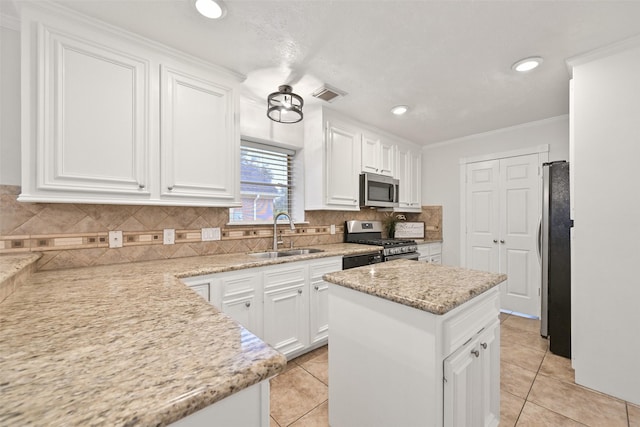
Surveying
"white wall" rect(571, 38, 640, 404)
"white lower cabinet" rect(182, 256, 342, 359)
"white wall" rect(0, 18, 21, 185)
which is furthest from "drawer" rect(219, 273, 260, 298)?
"white wall" rect(571, 38, 640, 404)

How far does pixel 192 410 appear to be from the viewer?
0.48 meters

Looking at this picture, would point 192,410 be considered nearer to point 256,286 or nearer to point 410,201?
point 256,286

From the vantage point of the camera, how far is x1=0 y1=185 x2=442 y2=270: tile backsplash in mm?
1589

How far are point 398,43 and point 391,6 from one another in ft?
1.11

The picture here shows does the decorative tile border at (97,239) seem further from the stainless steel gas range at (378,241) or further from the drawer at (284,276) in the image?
the stainless steel gas range at (378,241)

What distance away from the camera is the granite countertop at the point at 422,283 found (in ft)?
3.46

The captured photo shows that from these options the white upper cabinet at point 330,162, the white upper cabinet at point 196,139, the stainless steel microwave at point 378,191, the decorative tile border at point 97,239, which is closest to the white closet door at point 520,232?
the stainless steel microwave at point 378,191

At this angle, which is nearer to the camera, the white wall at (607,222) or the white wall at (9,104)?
the white wall at (9,104)

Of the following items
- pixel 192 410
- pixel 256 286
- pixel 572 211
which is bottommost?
pixel 256 286

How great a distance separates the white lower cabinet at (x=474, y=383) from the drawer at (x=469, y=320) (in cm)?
4

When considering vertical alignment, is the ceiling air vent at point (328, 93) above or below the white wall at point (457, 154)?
above

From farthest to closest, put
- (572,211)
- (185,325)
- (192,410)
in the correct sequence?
(572,211), (185,325), (192,410)

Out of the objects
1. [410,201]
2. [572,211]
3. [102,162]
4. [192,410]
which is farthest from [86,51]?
[410,201]

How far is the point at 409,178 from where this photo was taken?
13.3 ft
